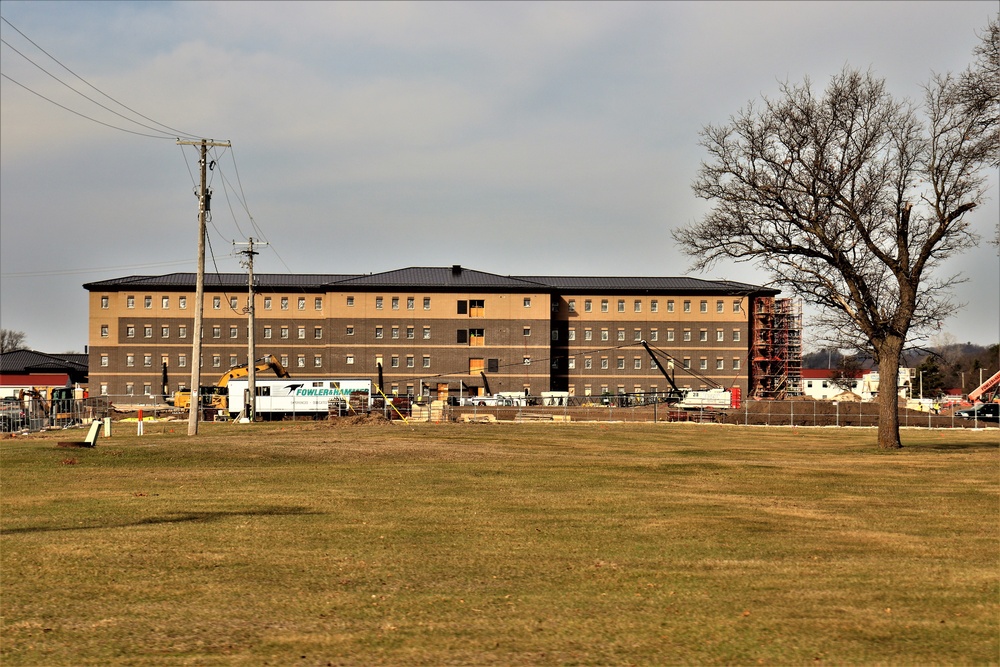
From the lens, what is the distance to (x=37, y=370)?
13275cm

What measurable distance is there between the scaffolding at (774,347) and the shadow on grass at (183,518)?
104 metres

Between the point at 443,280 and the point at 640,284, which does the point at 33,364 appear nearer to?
the point at 443,280

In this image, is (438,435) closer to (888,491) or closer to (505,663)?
(888,491)

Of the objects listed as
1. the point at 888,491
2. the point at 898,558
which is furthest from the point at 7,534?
the point at 888,491

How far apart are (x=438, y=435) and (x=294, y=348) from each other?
71.4m

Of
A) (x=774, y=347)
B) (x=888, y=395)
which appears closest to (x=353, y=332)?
(x=774, y=347)

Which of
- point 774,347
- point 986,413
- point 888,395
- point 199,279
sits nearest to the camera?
point 888,395

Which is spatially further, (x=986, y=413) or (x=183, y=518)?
(x=986, y=413)

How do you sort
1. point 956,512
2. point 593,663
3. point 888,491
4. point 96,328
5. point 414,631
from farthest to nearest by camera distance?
point 96,328
point 888,491
point 956,512
point 414,631
point 593,663

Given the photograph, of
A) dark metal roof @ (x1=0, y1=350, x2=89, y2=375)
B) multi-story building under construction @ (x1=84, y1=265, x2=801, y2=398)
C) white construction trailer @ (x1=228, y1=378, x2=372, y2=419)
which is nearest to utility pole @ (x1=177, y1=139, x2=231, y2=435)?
white construction trailer @ (x1=228, y1=378, x2=372, y2=419)

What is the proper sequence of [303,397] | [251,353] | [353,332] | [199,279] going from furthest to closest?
[353,332] < [303,397] < [251,353] < [199,279]

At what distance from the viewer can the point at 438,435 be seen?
45375 millimetres

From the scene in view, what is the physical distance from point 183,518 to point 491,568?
653 cm

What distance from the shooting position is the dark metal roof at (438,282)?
112m
